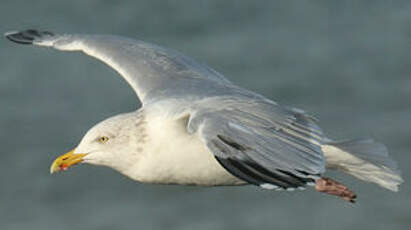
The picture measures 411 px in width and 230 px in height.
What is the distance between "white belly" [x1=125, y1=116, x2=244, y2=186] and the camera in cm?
792

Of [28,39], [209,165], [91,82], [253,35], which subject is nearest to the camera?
[209,165]

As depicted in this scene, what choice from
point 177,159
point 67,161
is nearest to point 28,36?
point 67,161

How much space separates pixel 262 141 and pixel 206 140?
0.36m

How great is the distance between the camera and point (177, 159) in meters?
7.93

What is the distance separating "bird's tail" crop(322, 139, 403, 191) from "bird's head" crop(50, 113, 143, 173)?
1425mm

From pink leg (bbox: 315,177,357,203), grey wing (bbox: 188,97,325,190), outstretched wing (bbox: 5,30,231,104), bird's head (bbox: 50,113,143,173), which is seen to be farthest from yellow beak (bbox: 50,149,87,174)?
pink leg (bbox: 315,177,357,203)

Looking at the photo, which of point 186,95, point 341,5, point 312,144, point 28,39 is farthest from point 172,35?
point 312,144

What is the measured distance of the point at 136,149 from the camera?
8.12 metres

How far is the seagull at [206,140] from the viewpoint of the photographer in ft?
23.0

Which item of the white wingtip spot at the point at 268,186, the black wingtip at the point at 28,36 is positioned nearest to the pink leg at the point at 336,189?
the white wingtip spot at the point at 268,186

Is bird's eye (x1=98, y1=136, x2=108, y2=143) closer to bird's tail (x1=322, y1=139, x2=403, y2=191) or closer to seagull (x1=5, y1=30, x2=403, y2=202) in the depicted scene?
seagull (x1=5, y1=30, x2=403, y2=202)

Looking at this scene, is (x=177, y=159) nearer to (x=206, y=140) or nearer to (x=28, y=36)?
(x=206, y=140)

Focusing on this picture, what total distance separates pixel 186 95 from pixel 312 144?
135 cm

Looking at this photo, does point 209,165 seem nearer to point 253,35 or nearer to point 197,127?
point 197,127
